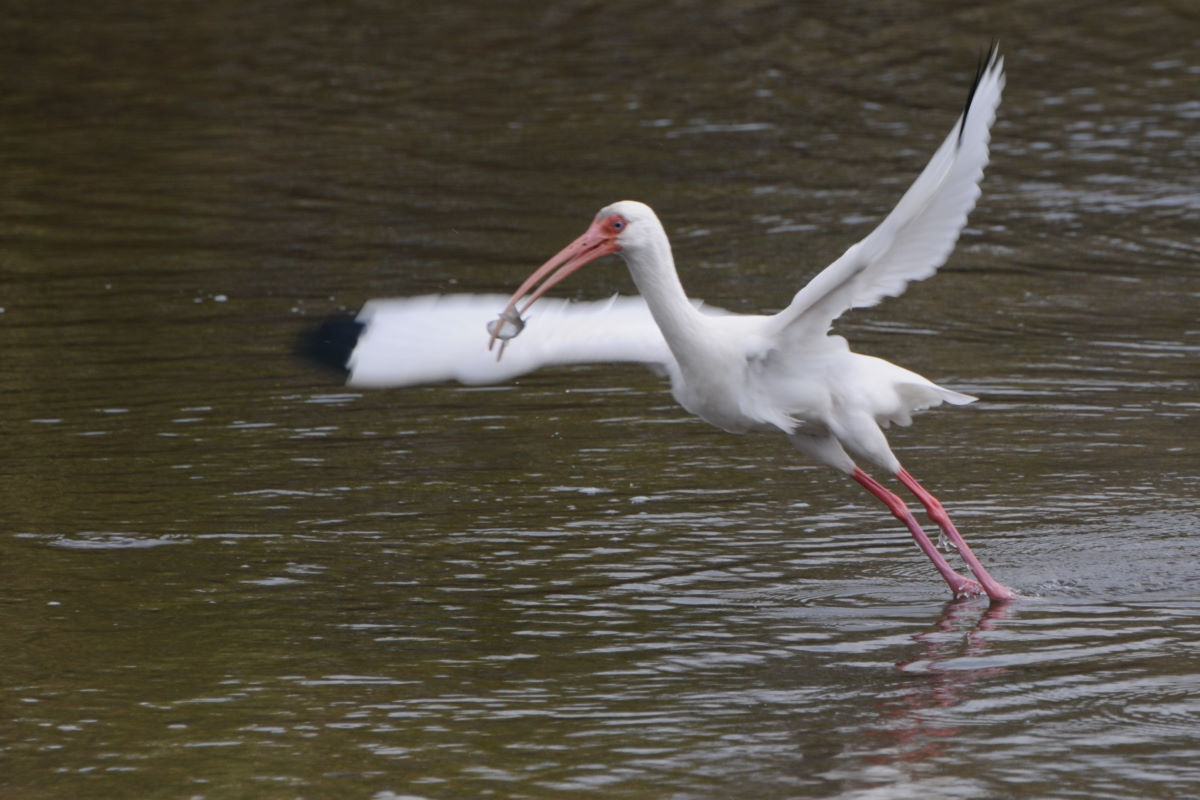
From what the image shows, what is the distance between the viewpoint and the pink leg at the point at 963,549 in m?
8.19

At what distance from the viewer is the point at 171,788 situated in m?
6.34

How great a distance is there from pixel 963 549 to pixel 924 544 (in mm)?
219

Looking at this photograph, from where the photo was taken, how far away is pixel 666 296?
8.08 meters

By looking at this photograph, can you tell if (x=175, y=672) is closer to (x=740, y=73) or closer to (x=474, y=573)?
(x=474, y=573)

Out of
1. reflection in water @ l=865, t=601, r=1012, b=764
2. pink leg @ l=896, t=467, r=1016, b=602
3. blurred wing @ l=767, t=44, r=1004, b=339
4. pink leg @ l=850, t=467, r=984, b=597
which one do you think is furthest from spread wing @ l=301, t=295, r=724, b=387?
reflection in water @ l=865, t=601, r=1012, b=764

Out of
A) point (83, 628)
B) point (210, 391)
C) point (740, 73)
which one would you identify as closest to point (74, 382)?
point (210, 391)

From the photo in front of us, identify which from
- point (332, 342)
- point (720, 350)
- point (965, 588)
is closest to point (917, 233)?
point (720, 350)

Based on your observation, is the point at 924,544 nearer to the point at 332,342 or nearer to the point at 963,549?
the point at 963,549

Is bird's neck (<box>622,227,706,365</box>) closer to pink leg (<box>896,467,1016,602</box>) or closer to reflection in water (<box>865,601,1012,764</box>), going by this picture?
pink leg (<box>896,467,1016,602</box>)

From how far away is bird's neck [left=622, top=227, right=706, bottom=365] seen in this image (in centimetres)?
808

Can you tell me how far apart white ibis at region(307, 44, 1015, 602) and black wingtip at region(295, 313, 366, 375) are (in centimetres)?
2

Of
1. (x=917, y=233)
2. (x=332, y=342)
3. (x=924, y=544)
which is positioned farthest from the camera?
(x=924, y=544)

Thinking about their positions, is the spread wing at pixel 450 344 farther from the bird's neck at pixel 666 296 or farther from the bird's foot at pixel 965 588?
the bird's foot at pixel 965 588

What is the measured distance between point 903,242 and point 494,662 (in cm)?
224
